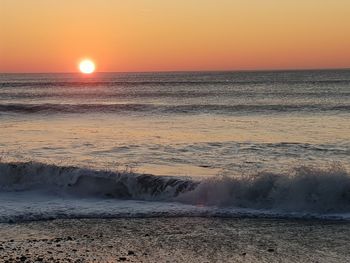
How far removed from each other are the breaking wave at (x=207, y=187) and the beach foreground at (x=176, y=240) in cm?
116

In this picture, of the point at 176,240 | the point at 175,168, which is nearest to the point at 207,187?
the point at 175,168

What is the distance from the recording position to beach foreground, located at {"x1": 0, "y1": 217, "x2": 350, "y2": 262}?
711 centimetres

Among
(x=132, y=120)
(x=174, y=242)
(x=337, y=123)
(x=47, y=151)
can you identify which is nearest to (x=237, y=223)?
(x=174, y=242)

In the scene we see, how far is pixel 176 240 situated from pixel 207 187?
10.3 ft

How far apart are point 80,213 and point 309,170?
4.82 m

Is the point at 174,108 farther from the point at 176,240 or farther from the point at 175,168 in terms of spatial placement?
the point at 176,240

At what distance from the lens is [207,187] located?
1096 cm

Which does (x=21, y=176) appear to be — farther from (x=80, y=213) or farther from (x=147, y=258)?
(x=147, y=258)

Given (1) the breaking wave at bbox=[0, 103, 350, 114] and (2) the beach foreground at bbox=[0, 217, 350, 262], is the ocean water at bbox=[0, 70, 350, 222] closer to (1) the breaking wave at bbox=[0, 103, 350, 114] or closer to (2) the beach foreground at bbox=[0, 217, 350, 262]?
(2) the beach foreground at bbox=[0, 217, 350, 262]

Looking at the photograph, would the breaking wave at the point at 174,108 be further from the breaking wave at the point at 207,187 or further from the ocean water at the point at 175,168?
the breaking wave at the point at 207,187

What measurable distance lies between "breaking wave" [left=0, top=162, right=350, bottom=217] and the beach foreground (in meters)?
1.16

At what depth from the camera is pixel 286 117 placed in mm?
29297

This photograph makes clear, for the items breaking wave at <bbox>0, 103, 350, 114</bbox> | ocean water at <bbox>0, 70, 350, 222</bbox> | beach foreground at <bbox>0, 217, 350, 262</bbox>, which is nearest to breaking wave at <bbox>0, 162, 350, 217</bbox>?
ocean water at <bbox>0, 70, 350, 222</bbox>

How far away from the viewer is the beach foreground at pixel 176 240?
7105 millimetres
